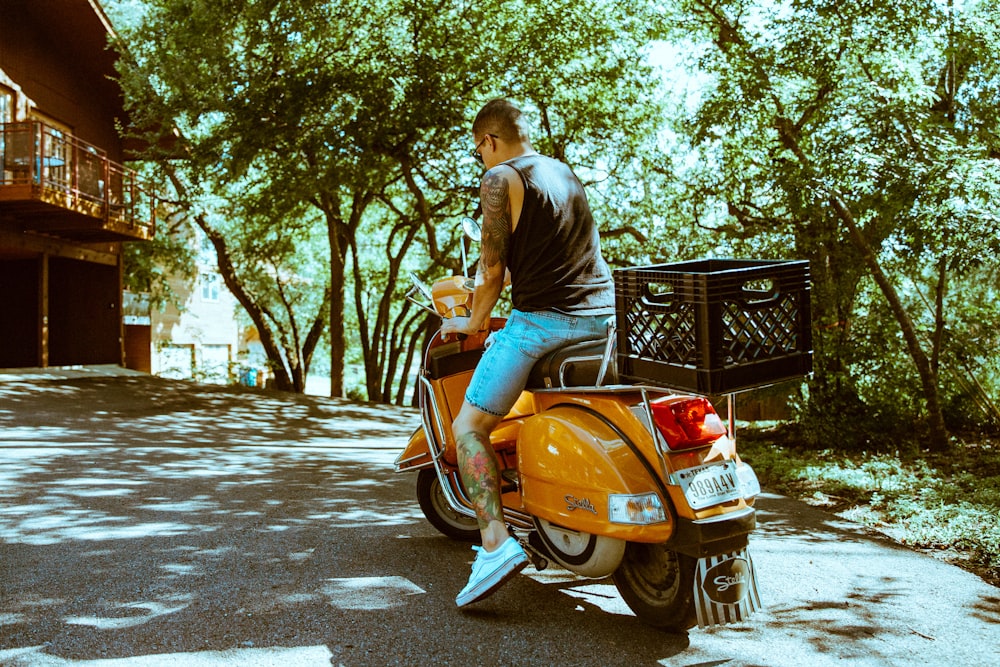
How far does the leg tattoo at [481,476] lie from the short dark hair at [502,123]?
1.33 m

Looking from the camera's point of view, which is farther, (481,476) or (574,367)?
(481,476)

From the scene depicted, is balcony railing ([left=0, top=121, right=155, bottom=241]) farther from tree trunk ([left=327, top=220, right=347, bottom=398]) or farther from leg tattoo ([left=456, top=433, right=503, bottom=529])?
leg tattoo ([left=456, top=433, right=503, bottom=529])

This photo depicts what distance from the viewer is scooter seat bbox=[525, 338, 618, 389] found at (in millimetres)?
3377

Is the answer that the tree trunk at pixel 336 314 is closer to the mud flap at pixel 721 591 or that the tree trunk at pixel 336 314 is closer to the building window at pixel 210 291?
the building window at pixel 210 291

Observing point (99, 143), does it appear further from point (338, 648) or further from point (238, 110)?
point (338, 648)

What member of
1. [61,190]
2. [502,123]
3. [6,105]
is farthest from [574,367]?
[6,105]

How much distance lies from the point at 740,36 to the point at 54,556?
8.97 m

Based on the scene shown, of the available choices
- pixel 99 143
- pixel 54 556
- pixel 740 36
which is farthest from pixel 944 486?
pixel 99 143

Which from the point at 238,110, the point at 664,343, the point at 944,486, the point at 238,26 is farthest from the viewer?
the point at 238,26

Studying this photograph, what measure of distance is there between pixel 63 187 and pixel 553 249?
14.1 metres

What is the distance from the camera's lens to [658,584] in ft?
10.9

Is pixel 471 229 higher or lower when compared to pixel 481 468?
higher

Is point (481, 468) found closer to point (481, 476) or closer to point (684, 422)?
point (481, 476)

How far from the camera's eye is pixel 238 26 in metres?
14.5
